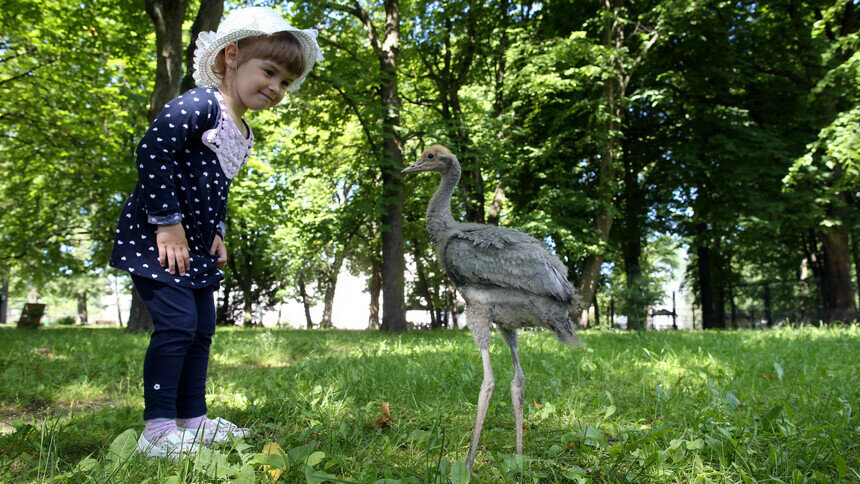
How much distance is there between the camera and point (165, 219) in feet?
8.31

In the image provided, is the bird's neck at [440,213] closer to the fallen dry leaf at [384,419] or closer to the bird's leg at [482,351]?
the bird's leg at [482,351]

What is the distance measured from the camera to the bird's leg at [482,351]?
8.91 feet

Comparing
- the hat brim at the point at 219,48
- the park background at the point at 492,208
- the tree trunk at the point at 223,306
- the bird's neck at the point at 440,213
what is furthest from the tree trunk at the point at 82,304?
the bird's neck at the point at 440,213

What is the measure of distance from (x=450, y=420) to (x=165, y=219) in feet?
7.38

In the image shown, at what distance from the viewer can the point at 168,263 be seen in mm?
2590

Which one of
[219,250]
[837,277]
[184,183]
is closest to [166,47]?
[219,250]

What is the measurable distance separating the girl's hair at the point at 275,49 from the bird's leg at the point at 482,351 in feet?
5.95

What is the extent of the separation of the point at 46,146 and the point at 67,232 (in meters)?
5.01

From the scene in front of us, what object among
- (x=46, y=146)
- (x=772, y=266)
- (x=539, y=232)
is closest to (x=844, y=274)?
(x=539, y=232)

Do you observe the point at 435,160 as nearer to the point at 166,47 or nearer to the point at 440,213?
the point at 440,213

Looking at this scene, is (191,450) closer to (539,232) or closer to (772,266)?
(539,232)

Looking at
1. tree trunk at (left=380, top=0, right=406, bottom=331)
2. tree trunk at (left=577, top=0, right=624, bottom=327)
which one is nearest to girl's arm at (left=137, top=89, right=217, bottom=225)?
tree trunk at (left=380, top=0, right=406, bottom=331)

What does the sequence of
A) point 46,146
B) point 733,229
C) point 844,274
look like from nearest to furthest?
point 46,146, point 844,274, point 733,229

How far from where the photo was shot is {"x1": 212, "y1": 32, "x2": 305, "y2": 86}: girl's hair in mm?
2795
